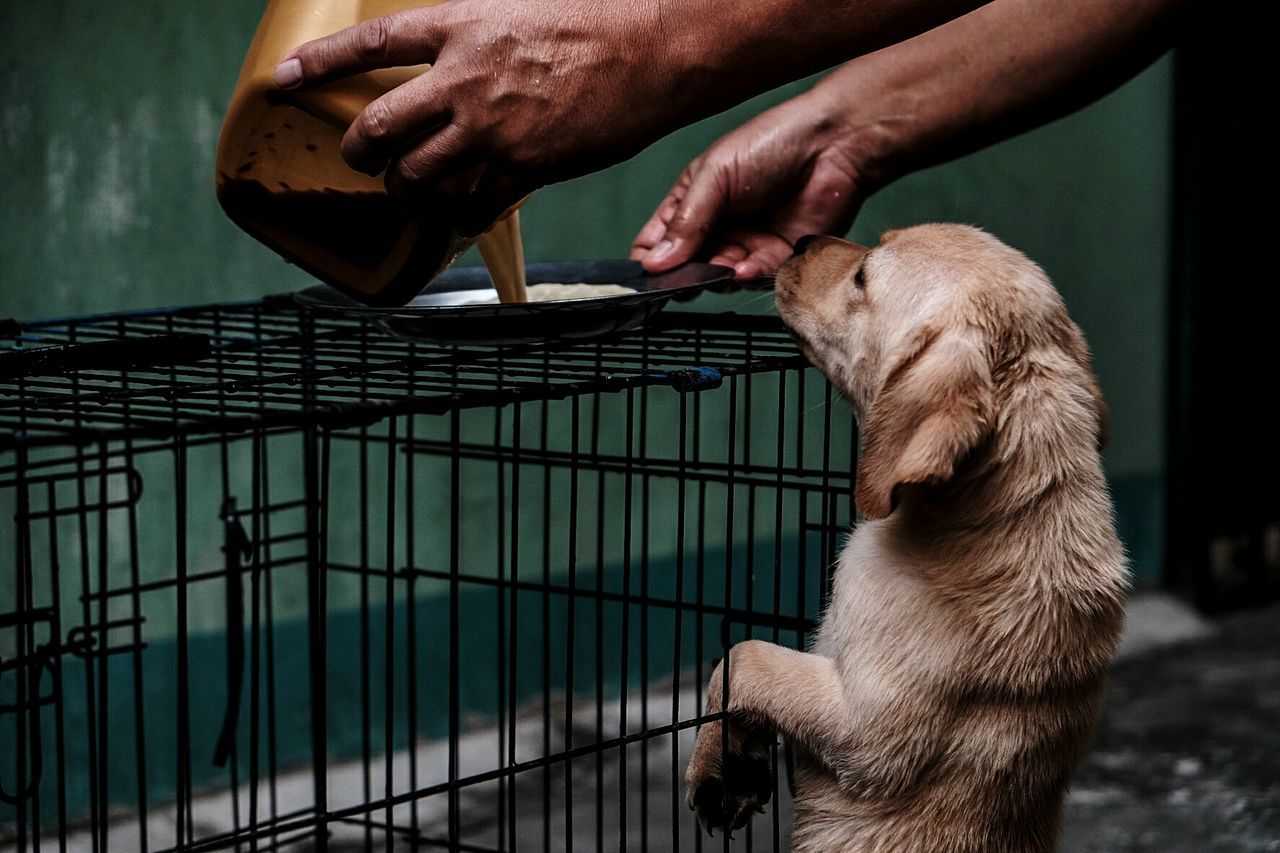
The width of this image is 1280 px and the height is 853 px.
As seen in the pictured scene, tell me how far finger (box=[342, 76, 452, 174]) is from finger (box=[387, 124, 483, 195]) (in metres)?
0.01

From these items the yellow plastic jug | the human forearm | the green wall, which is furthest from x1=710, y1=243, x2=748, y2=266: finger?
the yellow plastic jug

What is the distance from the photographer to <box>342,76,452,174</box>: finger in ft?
4.80

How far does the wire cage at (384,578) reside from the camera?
71.7 inches

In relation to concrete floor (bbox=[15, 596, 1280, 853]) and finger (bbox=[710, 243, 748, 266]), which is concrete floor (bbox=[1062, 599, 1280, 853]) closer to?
concrete floor (bbox=[15, 596, 1280, 853])

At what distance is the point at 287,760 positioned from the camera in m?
3.38

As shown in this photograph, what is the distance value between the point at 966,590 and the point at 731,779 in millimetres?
404

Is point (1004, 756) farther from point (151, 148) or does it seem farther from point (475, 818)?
point (151, 148)

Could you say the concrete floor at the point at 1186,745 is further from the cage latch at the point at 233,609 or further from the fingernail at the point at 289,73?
the fingernail at the point at 289,73

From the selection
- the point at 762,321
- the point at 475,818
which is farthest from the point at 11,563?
the point at 762,321

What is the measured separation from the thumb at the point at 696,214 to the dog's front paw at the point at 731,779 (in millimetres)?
706

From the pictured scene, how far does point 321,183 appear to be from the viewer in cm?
169

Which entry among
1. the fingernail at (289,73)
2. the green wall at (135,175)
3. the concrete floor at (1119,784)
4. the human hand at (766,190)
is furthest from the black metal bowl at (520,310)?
the concrete floor at (1119,784)

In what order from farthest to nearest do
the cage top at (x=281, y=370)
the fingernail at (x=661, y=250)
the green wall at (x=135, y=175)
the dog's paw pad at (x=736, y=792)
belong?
the green wall at (x=135, y=175)
the fingernail at (x=661, y=250)
the dog's paw pad at (x=736, y=792)
the cage top at (x=281, y=370)

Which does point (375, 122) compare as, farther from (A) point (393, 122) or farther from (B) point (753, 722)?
(B) point (753, 722)
